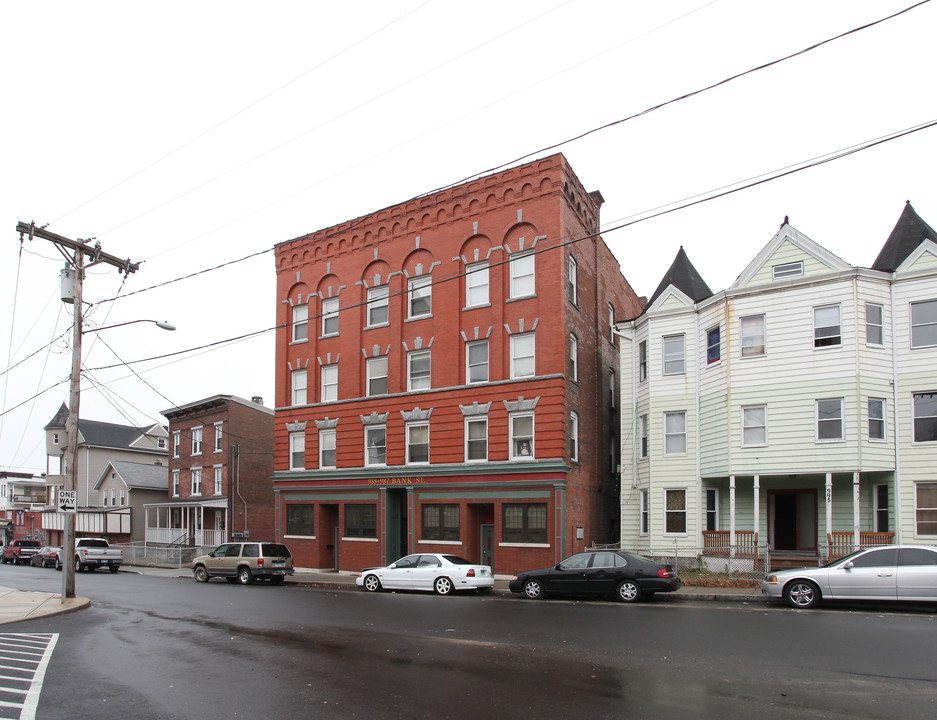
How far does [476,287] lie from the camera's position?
101 feet

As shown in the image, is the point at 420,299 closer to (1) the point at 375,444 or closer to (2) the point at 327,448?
(1) the point at 375,444

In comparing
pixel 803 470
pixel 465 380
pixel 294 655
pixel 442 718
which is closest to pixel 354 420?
pixel 465 380

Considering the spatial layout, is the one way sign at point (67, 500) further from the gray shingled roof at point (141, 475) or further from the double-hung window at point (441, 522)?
the gray shingled roof at point (141, 475)

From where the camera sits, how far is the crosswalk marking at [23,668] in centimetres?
941

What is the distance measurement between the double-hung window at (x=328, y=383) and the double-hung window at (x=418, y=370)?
13.9ft

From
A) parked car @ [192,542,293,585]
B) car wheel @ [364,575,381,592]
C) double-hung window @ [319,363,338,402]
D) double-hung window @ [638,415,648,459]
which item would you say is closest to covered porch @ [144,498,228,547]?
parked car @ [192,542,293,585]

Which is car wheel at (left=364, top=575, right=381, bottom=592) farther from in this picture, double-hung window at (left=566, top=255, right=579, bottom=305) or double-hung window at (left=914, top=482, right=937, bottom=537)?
double-hung window at (left=914, top=482, right=937, bottom=537)

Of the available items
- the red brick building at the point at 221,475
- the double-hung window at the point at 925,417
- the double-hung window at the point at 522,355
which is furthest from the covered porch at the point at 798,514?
the red brick building at the point at 221,475

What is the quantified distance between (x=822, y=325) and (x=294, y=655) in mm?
19292

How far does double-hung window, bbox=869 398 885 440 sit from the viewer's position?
2366cm

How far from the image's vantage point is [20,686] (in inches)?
407

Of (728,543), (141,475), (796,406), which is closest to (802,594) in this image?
(728,543)

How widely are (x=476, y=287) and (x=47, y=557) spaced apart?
32423 mm

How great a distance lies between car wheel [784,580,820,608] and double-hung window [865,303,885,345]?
9436 millimetres
